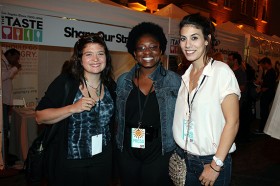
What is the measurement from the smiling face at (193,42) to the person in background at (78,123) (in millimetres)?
696

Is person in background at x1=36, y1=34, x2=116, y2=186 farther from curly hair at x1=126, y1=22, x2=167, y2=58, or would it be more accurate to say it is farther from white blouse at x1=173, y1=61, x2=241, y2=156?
white blouse at x1=173, y1=61, x2=241, y2=156

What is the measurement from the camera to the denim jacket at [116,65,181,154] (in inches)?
93.7

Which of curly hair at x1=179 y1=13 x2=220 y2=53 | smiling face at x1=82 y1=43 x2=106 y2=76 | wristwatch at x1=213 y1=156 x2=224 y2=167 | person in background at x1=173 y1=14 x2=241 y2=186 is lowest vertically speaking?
wristwatch at x1=213 y1=156 x2=224 y2=167

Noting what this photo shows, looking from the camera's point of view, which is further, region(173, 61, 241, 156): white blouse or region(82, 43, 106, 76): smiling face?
region(82, 43, 106, 76): smiling face

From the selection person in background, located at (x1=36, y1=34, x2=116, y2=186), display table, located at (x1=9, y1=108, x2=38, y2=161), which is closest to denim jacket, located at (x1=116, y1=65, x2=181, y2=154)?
person in background, located at (x1=36, y1=34, x2=116, y2=186)

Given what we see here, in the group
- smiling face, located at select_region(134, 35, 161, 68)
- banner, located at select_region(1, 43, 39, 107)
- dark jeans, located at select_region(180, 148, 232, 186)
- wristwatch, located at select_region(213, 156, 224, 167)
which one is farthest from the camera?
banner, located at select_region(1, 43, 39, 107)

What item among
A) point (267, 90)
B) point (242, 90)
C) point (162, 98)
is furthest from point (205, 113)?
point (267, 90)

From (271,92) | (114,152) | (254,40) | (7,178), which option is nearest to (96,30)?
(114,152)

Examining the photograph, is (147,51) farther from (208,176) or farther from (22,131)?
(22,131)

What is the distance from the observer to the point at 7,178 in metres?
4.08

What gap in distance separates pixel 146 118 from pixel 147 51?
0.61m

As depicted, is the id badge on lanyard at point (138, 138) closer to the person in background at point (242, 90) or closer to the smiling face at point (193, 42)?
the smiling face at point (193, 42)

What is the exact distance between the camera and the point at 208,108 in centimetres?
183

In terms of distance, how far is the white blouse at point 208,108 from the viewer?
180cm
